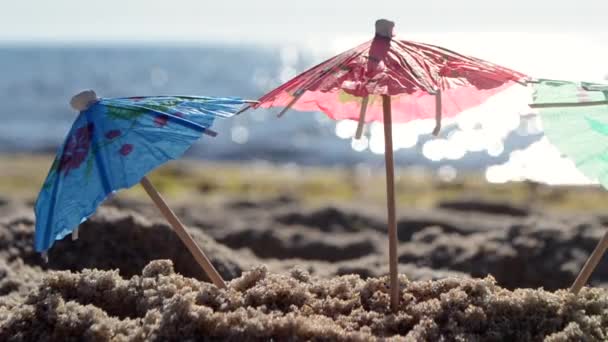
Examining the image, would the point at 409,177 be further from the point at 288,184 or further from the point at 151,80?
the point at 151,80

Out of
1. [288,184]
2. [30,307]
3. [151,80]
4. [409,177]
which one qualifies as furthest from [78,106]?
[151,80]

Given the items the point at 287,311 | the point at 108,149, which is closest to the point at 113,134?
the point at 108,149

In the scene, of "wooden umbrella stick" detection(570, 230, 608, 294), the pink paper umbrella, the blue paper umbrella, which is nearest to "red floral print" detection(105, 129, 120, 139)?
the blue paper umbrella

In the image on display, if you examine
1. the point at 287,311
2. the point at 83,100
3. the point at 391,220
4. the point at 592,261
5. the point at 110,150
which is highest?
the point at 83,100

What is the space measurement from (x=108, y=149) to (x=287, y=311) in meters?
1.10

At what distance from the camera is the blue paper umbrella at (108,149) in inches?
150

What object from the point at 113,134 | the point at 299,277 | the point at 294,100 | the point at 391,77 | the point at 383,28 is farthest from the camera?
the point at 299,277

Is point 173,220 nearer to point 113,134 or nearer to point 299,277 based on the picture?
point 113,134

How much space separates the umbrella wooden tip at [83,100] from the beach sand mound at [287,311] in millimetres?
852

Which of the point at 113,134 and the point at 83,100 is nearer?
the point at 113,134

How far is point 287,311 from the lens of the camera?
3.99 meters

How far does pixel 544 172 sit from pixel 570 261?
1942cm

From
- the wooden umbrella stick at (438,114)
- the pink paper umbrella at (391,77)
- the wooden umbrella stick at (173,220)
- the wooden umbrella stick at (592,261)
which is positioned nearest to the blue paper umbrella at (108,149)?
the wooden umbrella stick at (173,220)

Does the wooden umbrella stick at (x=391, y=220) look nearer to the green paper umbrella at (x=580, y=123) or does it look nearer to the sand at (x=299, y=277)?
the sand at (x=299, y=277)
